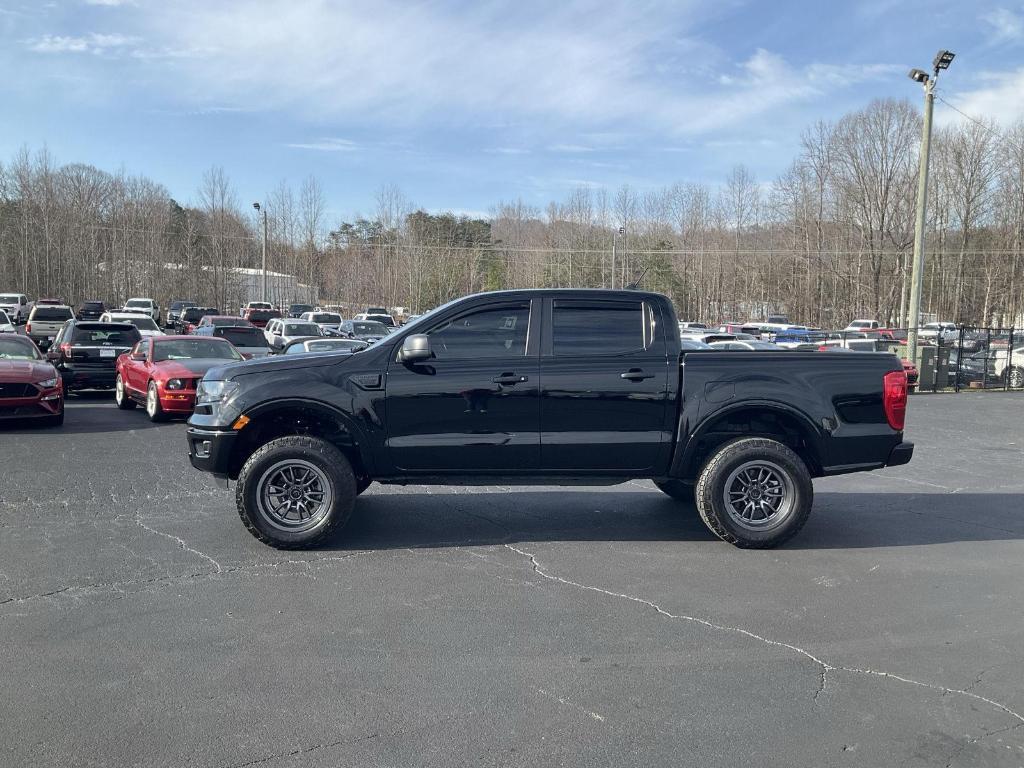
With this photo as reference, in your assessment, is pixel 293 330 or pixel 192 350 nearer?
pixel 192 350

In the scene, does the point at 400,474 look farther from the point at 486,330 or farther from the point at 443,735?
the point at 443,735

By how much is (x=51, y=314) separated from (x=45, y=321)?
343 millimetres

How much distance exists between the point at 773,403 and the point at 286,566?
3.85 m

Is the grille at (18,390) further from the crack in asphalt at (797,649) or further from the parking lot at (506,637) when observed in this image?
the crack in asphalt at (797,649)

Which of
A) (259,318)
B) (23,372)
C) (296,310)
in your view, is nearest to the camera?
(23,372)

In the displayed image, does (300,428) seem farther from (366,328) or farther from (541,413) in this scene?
(366,328)

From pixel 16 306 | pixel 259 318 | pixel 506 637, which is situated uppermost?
pixel 16 306

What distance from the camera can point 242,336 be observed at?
19.3 m

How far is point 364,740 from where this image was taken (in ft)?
11.9

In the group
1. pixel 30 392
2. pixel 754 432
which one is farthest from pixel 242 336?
pixel 754 432

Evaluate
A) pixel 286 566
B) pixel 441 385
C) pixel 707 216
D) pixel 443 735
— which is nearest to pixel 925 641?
pixel 443 735

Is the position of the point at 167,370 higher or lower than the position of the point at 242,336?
lower

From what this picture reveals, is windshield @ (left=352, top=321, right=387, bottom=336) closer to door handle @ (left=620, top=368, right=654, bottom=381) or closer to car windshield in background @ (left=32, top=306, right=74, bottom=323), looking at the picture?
car windshield in background @ (left=32, top=306, right=74, bottom=323)

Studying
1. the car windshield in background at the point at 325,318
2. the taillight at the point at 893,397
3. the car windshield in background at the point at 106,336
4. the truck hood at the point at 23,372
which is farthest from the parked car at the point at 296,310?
the taillight at the point at 893,397
